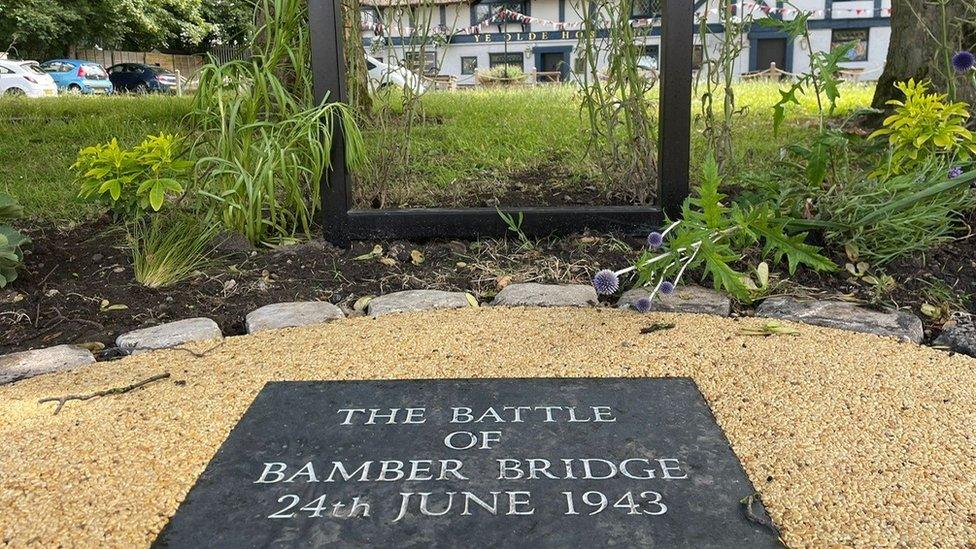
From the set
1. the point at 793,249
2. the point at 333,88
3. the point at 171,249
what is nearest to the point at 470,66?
the point at 333,88

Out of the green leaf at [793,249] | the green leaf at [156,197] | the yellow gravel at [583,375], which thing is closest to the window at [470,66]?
the green leaf at [156,197]

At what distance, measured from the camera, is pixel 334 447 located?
1.75 metres

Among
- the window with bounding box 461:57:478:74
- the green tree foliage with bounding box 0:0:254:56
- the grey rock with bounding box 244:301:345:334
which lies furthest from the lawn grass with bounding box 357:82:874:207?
the green tree foliage with bounding box 0:0:254:56

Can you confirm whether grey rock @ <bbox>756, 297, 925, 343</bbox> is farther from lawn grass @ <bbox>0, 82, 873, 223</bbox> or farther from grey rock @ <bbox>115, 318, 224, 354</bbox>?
grey rock @ <bbox>115, 318, 224, 354</bbox>

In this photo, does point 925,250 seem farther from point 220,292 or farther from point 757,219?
point 220,292

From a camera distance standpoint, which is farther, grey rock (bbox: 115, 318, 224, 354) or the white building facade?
the white building facade

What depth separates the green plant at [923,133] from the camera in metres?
2.94

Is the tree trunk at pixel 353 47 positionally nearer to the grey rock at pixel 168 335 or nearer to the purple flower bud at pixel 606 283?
the grey rock at pixel 168 335

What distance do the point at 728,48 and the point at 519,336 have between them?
190 cm

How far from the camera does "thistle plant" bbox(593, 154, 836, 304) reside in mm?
2686

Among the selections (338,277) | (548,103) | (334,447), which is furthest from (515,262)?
(548,103)

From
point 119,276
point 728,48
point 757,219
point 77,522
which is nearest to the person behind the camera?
point 77,522

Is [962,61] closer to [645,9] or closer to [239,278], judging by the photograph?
[645,9]

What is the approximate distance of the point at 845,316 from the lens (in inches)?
105
